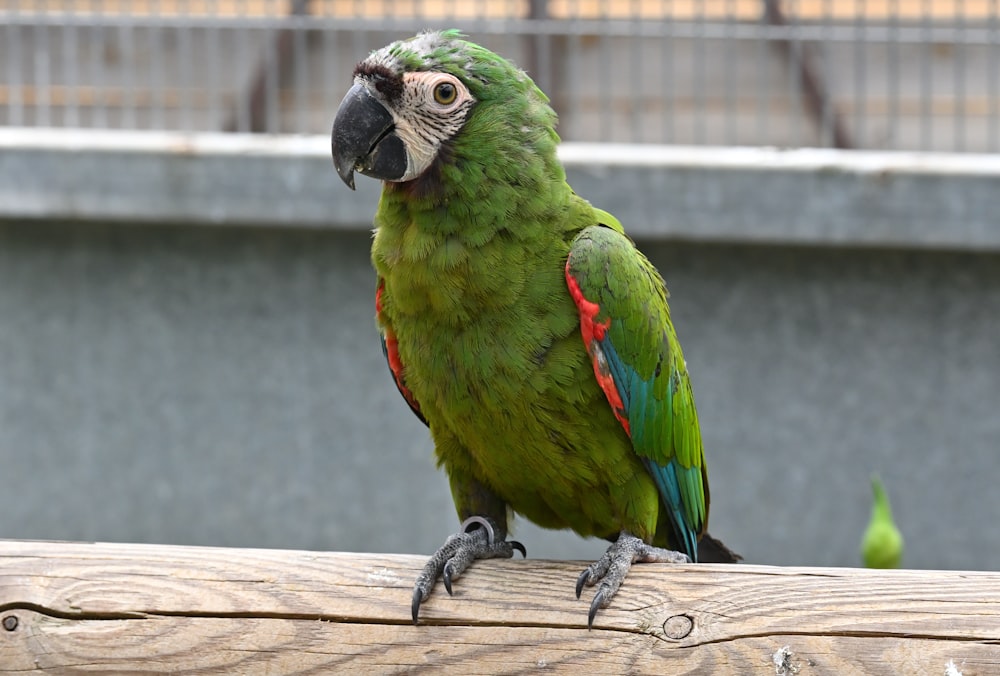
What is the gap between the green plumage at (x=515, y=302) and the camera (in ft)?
8.28

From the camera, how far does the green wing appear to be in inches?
101

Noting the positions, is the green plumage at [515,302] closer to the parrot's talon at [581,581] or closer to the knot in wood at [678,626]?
the parrot's talon at [581,581]

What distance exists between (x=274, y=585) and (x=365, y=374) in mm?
3066

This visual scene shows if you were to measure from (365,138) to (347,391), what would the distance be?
10.1 ft

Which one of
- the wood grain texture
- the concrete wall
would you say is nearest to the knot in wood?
the wood grain texture

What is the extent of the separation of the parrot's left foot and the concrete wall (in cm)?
258

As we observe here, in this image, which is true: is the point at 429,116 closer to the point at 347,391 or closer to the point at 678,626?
the point at 678,626

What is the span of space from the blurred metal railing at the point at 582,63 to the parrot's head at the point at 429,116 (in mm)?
2697

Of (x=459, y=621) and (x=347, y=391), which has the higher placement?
(x=459, y=621)

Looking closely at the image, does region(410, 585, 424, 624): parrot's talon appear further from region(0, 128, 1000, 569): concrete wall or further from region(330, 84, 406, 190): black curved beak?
region(0, 128, 1000, 569): concrete wall

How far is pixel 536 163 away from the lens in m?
2.60

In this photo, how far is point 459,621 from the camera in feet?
7.57

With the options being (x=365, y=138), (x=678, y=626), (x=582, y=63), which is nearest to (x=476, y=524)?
(x=678, y=626)

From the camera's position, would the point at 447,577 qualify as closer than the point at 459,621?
No
